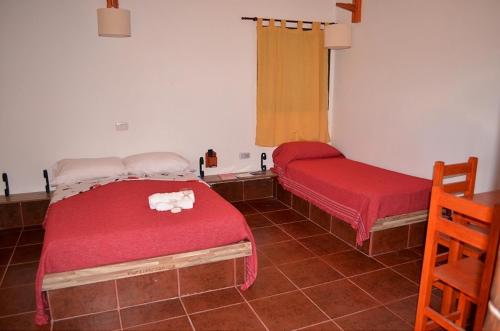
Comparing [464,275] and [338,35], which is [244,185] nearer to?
[338,35]

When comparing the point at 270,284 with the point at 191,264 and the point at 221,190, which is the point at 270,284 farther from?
the point at 221,190

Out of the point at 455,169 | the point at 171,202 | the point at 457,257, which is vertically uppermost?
the point at 455,169

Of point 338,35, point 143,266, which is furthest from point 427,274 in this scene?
point 338,35

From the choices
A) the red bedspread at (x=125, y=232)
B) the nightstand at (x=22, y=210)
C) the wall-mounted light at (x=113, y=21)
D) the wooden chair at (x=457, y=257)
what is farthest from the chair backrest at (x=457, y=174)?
the nightstand at (x=22, y=210)

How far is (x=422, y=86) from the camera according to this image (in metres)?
3.63

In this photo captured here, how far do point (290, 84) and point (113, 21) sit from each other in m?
2.22

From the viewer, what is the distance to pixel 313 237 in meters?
3.48

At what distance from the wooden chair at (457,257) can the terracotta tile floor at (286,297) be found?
0.41 meters

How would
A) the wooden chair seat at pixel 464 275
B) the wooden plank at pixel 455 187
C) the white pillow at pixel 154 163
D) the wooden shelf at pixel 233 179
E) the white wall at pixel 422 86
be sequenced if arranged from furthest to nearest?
the wooden shelf at pixel 233 179, the white pillow at pixel 154 163, the white wall at pixel 422 86, the wooden plank at pixel 455 187, the wooden chair seat at pixel 464 275

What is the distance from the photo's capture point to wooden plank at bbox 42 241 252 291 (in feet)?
7.18

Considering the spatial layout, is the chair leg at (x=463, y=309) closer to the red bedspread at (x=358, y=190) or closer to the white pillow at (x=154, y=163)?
the red bedspread at (x=358, y=190)

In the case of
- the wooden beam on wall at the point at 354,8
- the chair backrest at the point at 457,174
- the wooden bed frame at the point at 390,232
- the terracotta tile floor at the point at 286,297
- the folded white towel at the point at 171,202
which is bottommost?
the terracotta tile floor at the point at 286,297

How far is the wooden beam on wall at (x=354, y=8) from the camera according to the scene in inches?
172

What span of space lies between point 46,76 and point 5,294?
2.20m
